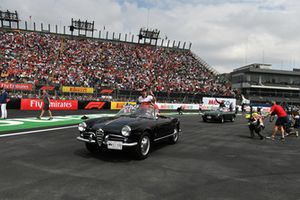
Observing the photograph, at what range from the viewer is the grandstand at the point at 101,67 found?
30.9 metres

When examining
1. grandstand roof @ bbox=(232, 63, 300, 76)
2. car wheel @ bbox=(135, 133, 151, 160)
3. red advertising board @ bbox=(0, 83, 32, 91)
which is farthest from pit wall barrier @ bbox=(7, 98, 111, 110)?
grandstand roof @ bbox=(232, 63, 300, 76)

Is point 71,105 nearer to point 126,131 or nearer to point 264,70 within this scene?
point 126,131

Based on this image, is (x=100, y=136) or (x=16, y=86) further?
(x=16, y=86)

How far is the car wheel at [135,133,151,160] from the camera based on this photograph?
20.5 ft

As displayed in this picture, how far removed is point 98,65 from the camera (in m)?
38.8

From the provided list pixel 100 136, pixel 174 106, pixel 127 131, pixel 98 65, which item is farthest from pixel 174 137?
pixel 98 65

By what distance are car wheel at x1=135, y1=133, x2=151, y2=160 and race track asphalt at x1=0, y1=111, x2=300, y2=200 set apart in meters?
0.18

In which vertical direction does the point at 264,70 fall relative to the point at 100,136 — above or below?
above

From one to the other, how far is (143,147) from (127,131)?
743 millimetres

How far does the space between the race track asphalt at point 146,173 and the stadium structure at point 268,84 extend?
5860 cm

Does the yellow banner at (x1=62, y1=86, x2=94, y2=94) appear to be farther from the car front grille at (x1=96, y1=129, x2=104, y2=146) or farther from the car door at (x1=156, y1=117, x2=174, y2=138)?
the car front grille at (x1=96, y1=129, x2=104, y2=146)

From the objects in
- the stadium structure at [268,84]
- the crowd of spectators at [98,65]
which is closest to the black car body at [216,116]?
the crowd of spectators at [98,65]

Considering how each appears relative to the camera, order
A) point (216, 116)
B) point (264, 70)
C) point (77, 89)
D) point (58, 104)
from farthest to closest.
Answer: point (264, 70) < point (77, 89) < point (58, 104) < point (216, 116)

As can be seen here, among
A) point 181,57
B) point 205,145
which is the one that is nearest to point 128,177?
point 205,145
